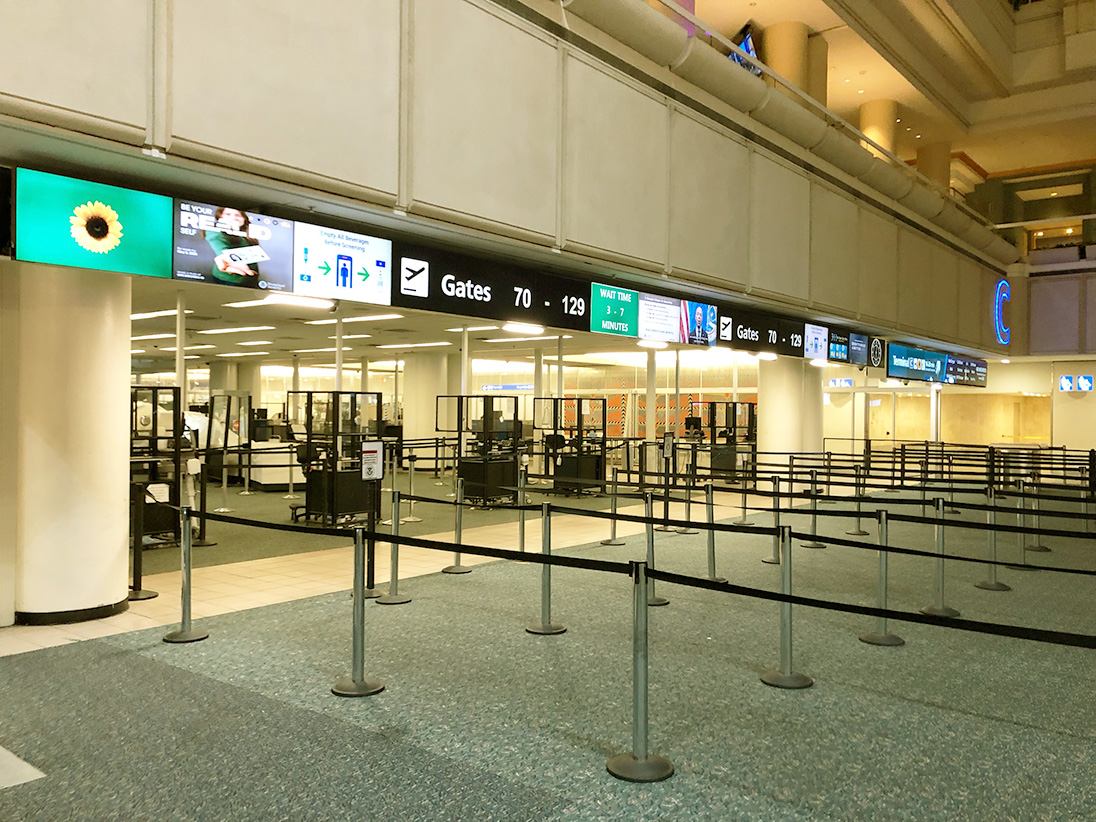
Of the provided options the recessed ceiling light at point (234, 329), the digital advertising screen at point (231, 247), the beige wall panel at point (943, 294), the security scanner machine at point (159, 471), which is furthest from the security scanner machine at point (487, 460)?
the beige wall panel at point (943, 294)

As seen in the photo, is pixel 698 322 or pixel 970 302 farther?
pixel 970 302

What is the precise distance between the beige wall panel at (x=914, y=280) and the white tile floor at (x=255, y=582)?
26.5 ft

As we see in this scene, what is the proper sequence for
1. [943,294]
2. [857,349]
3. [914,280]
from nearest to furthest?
[857,349]
[914,280]
[943,294]

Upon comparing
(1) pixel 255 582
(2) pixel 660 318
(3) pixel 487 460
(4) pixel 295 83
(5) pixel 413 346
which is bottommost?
(1) pixel 255 582

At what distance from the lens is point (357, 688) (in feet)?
15.5

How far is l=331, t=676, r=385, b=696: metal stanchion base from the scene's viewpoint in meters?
4.66

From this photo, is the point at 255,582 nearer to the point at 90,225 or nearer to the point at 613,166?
the point at 90,225

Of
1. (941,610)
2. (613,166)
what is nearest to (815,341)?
(613,166)

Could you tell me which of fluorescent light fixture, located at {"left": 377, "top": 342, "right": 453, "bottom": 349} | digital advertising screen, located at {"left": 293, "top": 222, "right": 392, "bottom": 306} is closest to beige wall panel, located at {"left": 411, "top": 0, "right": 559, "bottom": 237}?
digital advertising screen, located at {"left": 293, "top": 222, "right": 392, "bottom": 306}

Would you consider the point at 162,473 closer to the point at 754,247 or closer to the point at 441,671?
the point at 441,671

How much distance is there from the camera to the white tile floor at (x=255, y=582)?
19.8 ft

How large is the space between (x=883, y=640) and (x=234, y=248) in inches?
219

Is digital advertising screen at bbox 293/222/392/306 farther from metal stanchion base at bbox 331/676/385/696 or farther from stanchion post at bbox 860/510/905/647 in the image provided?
stanchion post at bbox 860/510/905/647

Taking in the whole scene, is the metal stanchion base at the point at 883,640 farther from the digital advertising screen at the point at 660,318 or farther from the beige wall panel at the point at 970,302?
the beige wall panel at the point at 970,302
